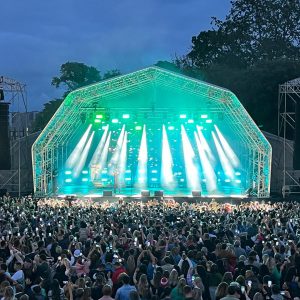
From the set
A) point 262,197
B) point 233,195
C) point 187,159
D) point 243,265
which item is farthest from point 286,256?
point 187,159

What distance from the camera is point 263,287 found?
9.05m

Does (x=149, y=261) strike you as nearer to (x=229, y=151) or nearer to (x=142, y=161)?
(x=142, y=161)

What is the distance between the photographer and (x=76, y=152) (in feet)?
121

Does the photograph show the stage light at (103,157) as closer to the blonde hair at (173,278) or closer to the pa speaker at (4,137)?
the pa speaker at (4,137)

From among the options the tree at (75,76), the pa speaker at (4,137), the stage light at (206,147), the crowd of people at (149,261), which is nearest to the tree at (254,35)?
the tree at (75,76)

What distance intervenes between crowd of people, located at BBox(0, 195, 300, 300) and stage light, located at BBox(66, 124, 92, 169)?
20.0 metres

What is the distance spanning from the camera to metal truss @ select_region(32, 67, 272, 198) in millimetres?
30625

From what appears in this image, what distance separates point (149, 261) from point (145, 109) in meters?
23.9

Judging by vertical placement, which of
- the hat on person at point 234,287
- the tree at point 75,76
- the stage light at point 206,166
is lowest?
the hat on person at point 234,287

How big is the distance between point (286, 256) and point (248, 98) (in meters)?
34.2

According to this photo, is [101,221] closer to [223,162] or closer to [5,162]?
[5,162]

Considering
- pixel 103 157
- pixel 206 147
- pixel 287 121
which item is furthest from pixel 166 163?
pixel 287 121

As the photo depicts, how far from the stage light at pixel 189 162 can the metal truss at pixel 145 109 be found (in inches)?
126

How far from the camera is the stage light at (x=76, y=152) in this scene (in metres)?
36.3
